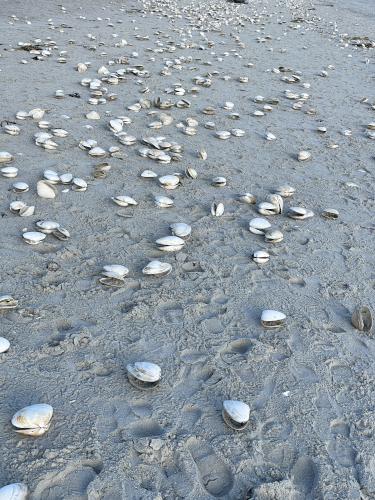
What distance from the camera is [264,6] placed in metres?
16.3

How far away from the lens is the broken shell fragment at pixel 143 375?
2012mm

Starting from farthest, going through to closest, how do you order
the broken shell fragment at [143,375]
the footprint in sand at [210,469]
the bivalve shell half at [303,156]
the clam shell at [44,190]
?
1. the bivalve shell half at [303,156]
2. the clam shell at [44,190]
3. the broken shell fragment at [143,375]
4. the footprint in sand at [210,469]

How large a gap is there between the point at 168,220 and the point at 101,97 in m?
3.05

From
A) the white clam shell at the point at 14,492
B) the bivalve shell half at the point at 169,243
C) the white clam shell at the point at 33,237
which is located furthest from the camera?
the bivalve shell half at the point at 169,243

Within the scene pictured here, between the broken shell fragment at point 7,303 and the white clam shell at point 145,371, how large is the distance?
2.55ft

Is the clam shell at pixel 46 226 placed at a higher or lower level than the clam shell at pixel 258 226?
lower

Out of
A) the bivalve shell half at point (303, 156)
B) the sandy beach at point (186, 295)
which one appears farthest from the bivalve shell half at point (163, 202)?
the bivalve shell half at point (303, 156)

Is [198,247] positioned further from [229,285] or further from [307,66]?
[307,66]

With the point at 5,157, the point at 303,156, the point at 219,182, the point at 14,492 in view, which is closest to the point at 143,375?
the point at 14,492

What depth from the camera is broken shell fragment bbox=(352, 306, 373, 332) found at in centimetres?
251

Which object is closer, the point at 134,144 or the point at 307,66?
the point at 134,144

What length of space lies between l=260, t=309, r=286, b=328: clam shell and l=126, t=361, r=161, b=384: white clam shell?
0.71m

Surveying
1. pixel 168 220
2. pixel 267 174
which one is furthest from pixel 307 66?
pixel 168 220

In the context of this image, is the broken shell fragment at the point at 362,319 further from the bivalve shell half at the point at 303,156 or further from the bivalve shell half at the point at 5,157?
the bivalve shell half at the point at 5,157
